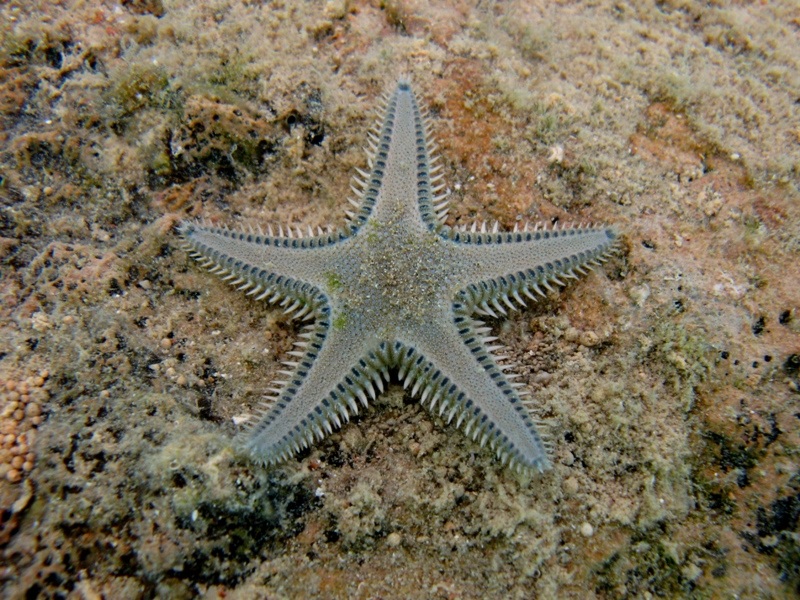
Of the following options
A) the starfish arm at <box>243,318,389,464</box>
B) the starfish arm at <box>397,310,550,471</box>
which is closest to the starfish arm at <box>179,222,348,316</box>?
the starfish arm at <box>243,318,389,464</box>

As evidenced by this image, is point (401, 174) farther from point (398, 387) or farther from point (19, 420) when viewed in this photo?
point (19, 420)

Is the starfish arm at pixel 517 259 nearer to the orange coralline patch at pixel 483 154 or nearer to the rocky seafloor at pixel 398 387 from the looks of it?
the rocky seafloor at pixel 398 387

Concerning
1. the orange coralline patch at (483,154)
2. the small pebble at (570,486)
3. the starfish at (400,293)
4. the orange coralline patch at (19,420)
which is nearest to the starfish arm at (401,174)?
the starfish at (400,293)

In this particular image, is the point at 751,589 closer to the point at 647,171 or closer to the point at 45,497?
the point at 647,171

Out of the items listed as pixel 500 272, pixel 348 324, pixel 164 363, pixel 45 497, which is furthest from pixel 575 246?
pixel 45 497

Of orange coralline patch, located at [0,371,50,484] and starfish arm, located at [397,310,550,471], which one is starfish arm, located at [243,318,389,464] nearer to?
starfish arm, located at [397,310,550,471]
